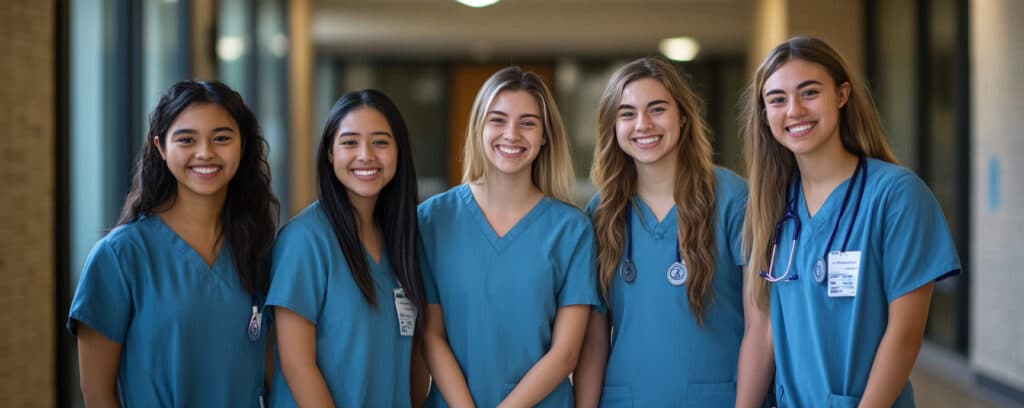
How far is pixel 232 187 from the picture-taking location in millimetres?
2078

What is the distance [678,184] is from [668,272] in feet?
0.77

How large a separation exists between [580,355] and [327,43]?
29.8 ft

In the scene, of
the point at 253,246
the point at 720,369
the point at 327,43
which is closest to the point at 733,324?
the point at 720,369

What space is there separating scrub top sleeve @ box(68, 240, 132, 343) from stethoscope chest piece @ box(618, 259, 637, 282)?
3.72 feet

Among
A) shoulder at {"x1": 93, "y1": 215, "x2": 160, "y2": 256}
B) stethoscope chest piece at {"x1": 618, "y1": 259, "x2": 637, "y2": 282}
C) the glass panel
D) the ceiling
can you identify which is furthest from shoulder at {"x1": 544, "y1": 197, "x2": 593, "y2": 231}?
the ceiling

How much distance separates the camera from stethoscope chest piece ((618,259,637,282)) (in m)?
2.16

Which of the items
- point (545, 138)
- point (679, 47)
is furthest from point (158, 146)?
point (679, 47)

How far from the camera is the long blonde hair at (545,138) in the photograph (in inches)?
86.0

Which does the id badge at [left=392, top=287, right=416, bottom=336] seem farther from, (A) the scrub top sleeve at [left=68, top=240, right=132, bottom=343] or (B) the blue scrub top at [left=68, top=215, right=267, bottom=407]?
(A) the scrub top sleeve at [left=68, top=240, right=132, bottom=343]

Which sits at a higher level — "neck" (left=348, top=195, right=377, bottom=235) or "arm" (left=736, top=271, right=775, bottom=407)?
"neck" (left=348, top=195, right=377, bottom=235)

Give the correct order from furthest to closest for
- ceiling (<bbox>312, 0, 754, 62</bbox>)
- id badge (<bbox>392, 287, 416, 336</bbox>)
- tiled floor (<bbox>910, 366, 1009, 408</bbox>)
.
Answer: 1. ceiling (<bbox>312, 0, 754, 62</bbox>)
2. tiled floor (<bbox>910, 366, 1009, 408</bbox>)
3. id badge (<bbox>392, 287, 416, 336</bbox>)

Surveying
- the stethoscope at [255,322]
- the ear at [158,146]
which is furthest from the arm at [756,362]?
the ear at [158,146]
